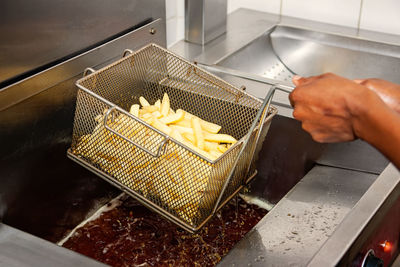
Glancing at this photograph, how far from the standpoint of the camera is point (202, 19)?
164 centimetres

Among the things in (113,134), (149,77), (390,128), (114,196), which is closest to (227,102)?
(149,77)

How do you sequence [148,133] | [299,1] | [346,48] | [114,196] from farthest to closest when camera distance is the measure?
[299,1] < [346,48] < [114,196] < [148,133]

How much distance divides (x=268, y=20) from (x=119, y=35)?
0.69 metres

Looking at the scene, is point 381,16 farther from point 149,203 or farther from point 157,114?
point 149,203

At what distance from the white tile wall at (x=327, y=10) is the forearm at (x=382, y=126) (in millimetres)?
1060

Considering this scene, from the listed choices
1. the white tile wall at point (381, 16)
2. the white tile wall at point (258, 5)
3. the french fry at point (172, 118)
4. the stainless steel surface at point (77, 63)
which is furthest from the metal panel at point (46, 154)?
the white tile wall at point (381, 16)

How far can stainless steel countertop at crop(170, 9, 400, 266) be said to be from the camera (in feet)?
3.07

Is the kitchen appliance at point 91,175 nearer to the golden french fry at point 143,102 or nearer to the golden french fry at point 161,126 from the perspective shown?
the golden french fry at point 143,102

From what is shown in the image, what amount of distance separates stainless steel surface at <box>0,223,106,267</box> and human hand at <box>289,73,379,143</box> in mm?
414

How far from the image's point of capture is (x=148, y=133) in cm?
99

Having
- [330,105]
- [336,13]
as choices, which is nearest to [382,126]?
[330,105]

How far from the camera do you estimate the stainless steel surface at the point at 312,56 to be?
1.65 meters

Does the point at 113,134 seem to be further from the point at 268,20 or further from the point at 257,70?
the point at 268,20

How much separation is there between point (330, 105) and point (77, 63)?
61 centimetres
